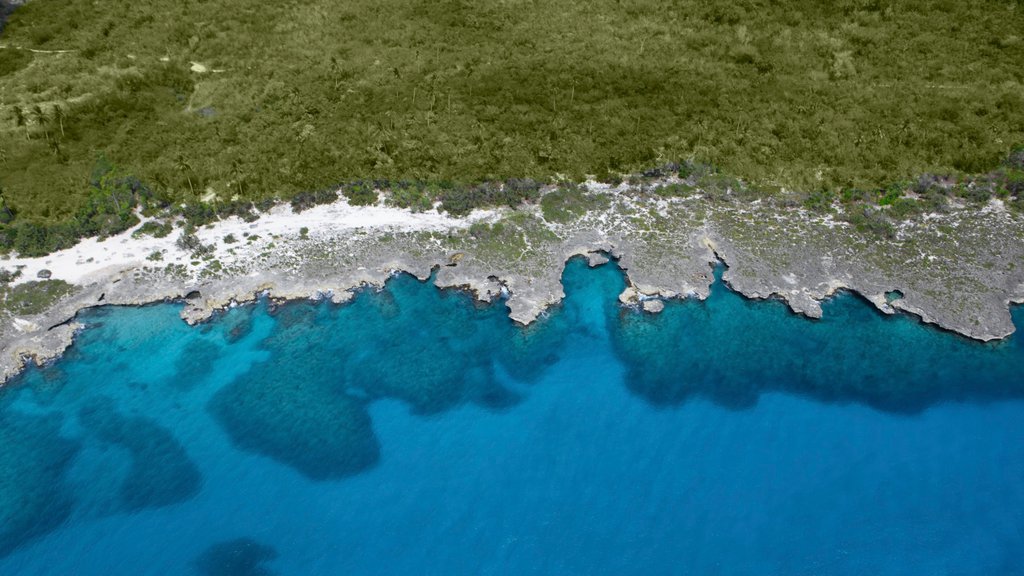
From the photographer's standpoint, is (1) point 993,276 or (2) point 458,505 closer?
(2) point 458,505

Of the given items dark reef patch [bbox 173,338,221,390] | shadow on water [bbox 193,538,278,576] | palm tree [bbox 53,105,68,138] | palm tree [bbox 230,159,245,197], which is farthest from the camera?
palm tree [bbox 53,105,68,138]

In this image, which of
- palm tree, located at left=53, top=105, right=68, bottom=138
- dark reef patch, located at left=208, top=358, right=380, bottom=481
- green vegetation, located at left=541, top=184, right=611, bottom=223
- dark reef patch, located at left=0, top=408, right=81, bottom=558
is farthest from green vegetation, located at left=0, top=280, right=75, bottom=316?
green vegetation, located at left=541, top=184, right=611, bottom=223

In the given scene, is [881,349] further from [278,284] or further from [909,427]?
[278,284]

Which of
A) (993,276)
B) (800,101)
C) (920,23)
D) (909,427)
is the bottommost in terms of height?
(909,427)

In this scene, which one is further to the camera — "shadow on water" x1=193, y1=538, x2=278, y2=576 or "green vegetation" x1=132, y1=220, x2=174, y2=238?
"green vegetation" x1=132, y1=220, x2=174, y2=238

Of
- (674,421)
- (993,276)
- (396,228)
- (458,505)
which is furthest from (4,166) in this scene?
(993,276)

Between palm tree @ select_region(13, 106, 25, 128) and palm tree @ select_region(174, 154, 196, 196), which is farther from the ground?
palm tree @ select_region(13, 106, 25, 128)

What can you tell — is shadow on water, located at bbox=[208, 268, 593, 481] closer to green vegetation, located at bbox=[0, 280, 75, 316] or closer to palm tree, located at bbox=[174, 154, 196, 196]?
green vegetation, located at bbox=[0, 280, 75, 316]

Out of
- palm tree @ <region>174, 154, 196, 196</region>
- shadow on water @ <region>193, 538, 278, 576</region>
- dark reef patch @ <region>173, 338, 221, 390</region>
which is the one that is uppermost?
palm tree @ <region>174, 154, 196, 196</region>
